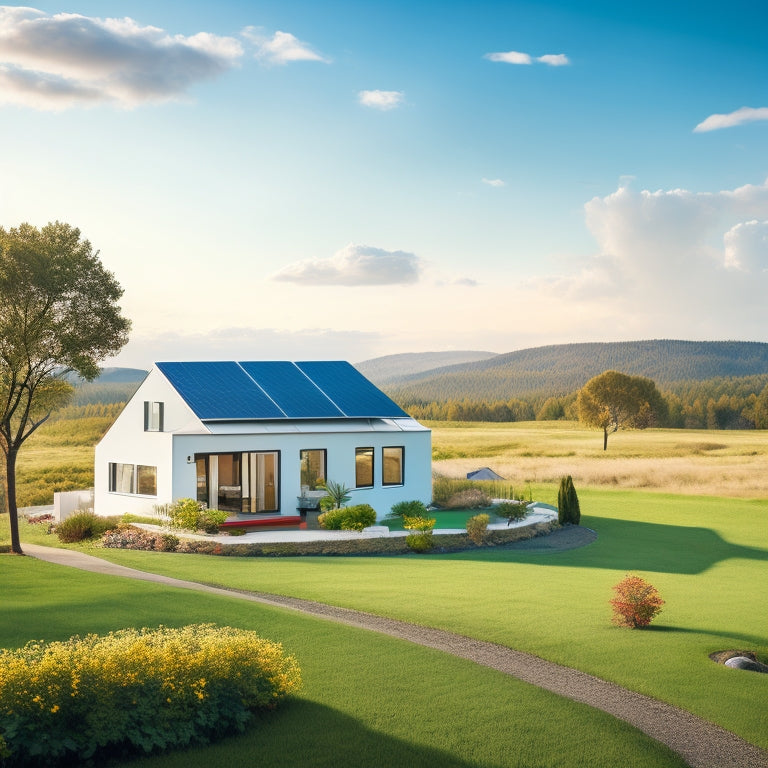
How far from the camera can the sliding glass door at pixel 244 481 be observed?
2547cm

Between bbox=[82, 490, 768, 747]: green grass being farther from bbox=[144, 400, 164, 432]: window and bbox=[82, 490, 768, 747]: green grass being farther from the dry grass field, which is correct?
the dry grass field

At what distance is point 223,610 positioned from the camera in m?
11.6

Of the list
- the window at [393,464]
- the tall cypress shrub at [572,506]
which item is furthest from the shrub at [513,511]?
the window at [393,464]

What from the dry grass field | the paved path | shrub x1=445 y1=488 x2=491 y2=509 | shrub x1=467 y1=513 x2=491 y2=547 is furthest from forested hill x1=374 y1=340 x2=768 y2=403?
the paved path

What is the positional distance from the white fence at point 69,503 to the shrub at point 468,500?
1328 centimetres

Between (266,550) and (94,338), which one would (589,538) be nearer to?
(266,550)

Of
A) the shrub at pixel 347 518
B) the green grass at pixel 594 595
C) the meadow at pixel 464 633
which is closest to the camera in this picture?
the meadow at pixel 464 633

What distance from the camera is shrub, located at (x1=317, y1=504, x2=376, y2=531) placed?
76.7 feet

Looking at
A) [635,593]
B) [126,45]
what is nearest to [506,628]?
[635,593]

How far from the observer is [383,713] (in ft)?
24.6

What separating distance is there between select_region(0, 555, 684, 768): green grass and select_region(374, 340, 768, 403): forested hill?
132 meters

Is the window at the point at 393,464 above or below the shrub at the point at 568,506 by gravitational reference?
above

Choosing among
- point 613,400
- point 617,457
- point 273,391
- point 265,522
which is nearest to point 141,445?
point 273,391

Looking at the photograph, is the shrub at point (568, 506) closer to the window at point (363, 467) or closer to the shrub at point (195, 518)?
the window at point (363, 467)
